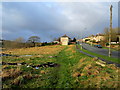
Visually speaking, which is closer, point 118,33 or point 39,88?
point 39,88

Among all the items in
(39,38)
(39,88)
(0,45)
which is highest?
(39,38)

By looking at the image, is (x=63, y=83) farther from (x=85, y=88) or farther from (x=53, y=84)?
(x=85, y=88)

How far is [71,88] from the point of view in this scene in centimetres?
536

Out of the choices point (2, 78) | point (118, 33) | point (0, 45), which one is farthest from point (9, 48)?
point (118, 33)

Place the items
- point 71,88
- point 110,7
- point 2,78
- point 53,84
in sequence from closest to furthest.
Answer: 1. point 71,88
2. point 53,84
3. point 2,78
4. point 110,7

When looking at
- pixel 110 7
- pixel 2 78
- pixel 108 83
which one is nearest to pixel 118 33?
pixel 110 7

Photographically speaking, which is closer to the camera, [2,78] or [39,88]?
[39,88]

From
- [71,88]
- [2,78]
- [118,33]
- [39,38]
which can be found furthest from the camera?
[39,38]

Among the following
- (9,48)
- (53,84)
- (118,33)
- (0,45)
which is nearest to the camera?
(53,84)

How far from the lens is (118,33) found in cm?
5328

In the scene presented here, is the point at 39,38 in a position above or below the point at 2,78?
above

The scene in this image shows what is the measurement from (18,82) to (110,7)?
18311 millimetres

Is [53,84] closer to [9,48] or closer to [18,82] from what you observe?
[18,82]

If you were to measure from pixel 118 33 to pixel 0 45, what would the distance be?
193 ft
